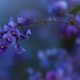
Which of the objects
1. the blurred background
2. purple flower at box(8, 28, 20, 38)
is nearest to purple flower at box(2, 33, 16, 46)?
purple flower at box(8, 28, 20, 38)

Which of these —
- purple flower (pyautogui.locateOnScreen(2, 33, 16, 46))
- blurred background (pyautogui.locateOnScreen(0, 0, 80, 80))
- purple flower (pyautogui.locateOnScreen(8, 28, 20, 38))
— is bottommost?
purple flower (pyautogui.locateOnScreen(2, 33, 16, 46))

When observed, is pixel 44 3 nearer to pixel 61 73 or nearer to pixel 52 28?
pixel 52 28

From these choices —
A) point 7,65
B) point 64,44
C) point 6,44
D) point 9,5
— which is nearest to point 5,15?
point 9,5

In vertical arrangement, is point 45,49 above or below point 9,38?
above

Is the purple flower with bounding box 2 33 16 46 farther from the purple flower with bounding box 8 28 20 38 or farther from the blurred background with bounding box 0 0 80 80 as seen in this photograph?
the blurred background with bounding box 0 0 80 80

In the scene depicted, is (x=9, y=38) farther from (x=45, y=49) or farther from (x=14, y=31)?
(x=45, y=49)

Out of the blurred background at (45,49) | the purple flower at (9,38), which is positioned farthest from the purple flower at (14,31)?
the blurred background at (45,49)

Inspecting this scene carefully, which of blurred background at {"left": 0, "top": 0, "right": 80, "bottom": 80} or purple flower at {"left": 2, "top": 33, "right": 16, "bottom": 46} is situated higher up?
blurred background at {"left": 0, "top": 0, "right": 80, "bottom": 80}

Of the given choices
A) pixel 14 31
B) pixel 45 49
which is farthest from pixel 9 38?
pixel 45 49

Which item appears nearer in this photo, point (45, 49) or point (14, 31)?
point (14, 31)
